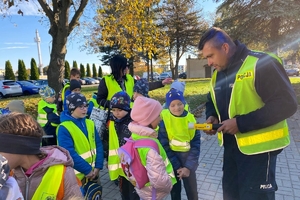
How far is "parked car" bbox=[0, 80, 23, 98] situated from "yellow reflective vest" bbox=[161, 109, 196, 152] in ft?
72.2

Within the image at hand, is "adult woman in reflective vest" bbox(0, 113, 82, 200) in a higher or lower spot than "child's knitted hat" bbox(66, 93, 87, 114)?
lower

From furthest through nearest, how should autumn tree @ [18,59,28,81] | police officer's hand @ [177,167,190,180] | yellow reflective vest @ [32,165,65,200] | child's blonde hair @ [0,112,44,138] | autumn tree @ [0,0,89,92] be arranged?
autumn tree @ [18,59,28,81]
autumn tree @ [0,0,89,92]
police officer's hand @ [177,167,190,180]
yellow reflective vest @ [32,165,65,200]
child's blonde hair @ [0,112,44,138]

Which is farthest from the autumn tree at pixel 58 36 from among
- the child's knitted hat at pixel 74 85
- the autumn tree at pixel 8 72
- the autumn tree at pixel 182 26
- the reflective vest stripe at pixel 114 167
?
the autumn tree at pixel 8 72

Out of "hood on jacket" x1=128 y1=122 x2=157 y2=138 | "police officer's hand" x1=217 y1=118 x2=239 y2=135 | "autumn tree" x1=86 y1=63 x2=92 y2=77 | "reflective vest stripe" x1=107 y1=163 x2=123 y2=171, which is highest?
"autumn tree" x1=86 y1=63 x2=92 y2=77

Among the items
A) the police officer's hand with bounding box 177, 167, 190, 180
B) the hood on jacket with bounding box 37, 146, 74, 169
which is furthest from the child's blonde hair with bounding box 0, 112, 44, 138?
the police officer's hand with bounding box 177, 167, 190, 180

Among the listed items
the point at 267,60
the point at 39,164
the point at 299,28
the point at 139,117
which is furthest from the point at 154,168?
the point at 299,28

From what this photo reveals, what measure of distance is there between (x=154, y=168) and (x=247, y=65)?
1.13m

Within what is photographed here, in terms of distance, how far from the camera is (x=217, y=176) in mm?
4199

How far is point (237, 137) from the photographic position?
1953 mm

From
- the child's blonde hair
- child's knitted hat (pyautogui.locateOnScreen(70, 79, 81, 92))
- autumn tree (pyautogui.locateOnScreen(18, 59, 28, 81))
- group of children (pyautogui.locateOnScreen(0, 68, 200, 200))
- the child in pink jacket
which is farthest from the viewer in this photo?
autumn tree (pyautogui.locateOnScreen(18, 59, 28, 81))

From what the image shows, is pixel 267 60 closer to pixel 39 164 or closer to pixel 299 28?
pixel 39 164

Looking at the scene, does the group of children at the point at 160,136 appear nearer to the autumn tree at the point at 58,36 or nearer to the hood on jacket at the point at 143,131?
the hood on jacket at the point at 143,131

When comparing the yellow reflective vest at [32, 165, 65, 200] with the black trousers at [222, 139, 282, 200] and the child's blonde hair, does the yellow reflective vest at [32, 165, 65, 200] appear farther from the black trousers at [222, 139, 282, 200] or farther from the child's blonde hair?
the black trousers at [222, 139, 282, 200]

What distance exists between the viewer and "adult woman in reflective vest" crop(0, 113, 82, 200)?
4.86ft
